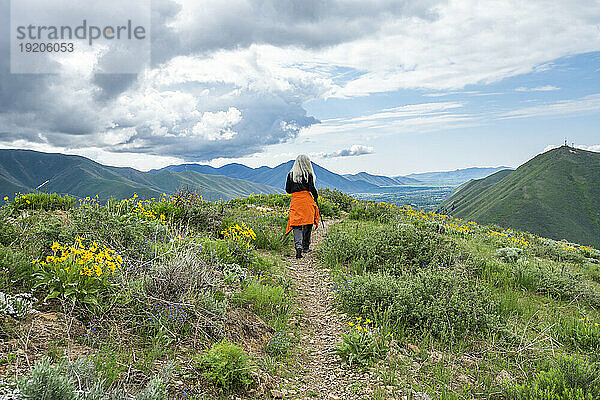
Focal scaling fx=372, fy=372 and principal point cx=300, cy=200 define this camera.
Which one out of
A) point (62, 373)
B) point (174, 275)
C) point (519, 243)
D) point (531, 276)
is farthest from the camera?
point (519, 243)

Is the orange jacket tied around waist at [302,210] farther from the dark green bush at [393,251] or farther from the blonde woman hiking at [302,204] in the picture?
the dark green bush at [393,251]

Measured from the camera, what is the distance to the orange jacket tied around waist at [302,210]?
10375 mm

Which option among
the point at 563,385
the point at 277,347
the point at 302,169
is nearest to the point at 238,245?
the point at 302,169

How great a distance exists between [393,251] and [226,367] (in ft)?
18.1

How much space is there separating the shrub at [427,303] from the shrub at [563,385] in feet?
4.56

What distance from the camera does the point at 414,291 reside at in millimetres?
6414

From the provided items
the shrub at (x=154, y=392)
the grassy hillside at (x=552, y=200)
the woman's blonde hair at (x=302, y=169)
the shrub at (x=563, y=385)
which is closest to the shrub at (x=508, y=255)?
the woman's blonde hair at (x=302, y=169)

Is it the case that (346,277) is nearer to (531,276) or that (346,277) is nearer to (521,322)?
(521,322)

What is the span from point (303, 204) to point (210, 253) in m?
3.81

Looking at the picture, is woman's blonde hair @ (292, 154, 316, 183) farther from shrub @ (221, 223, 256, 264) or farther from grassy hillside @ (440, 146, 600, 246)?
grassy hillside @ (440, 146, 600, 246)

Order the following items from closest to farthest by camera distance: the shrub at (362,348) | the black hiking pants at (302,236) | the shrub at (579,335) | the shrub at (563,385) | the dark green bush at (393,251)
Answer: the shrub at (563,385), the shrub at (362,348), the shrub at (579,335), the dark green bush at (393,251), the black hiking pants at (302,236)

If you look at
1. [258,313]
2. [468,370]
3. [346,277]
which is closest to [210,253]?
[258,313]

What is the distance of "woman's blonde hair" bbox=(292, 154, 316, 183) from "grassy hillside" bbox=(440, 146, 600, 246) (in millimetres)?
138253

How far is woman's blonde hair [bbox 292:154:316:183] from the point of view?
1060 cm
